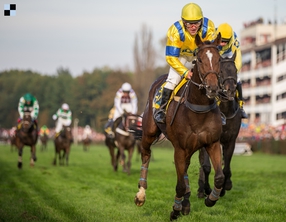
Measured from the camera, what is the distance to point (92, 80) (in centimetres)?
11000

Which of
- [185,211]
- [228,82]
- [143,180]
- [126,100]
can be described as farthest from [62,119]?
[185,211]

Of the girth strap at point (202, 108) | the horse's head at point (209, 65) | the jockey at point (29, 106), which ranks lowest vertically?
the jockey at point (29, 106)

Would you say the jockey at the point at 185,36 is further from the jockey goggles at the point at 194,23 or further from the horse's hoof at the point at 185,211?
the horse's hoof at the point at 185,211

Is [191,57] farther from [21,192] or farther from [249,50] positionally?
[249,50]

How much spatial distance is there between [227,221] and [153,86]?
115 inches

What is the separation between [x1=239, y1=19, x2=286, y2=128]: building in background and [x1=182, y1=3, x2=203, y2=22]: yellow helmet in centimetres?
4885

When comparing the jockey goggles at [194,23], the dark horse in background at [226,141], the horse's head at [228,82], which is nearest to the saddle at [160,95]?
the horse's head at [228,82]

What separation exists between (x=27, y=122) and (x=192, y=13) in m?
13.1

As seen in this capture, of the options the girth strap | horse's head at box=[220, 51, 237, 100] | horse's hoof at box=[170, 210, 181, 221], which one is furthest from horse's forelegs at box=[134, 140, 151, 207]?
the girth strap

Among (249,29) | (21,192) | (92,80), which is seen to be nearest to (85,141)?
(249,29)

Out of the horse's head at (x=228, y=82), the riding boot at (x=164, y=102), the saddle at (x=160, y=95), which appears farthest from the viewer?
the horse's head at (x=228, y=82)

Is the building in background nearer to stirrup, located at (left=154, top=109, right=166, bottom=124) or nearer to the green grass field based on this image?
the green grass field

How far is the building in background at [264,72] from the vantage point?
6138 cm

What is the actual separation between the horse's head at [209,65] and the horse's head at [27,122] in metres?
13.4
